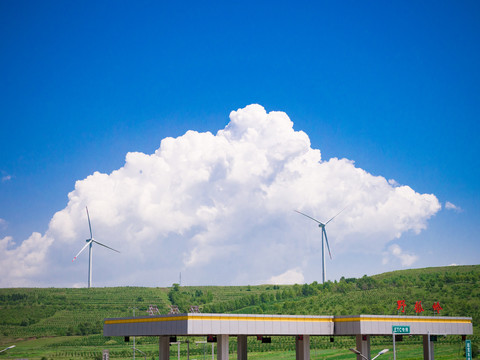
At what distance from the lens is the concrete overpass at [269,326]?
4604 centimetres

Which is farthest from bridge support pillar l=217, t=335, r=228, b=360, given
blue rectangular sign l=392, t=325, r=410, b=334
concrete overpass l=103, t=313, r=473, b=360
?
blue rectangular sign l=392, t=325, r=410, b=334

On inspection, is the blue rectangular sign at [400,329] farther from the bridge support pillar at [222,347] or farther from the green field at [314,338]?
the green field at [314,338]

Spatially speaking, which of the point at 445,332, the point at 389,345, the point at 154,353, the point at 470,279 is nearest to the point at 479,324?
the point at 389,345

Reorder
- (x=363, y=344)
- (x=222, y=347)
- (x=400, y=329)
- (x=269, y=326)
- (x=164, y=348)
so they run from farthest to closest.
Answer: (x=363, y=344) < (x=400, y=329) < (x=164, y=348) < (x=269, y=326) < (x=222, y=347)

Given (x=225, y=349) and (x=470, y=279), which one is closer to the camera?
(x=225, y=349)

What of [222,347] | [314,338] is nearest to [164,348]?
[222,347]

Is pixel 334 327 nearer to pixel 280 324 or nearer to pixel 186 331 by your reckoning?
pixel 280 324

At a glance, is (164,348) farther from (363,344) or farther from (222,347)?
(363,344)

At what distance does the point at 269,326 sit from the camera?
160 ft

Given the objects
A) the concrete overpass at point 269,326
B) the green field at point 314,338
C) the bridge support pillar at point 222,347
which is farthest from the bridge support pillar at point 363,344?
the green field at point 314,338

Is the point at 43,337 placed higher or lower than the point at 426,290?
lower

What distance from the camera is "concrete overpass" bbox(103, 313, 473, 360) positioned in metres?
46.0

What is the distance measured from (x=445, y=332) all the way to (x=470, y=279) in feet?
442

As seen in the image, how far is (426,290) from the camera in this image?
584 feet
